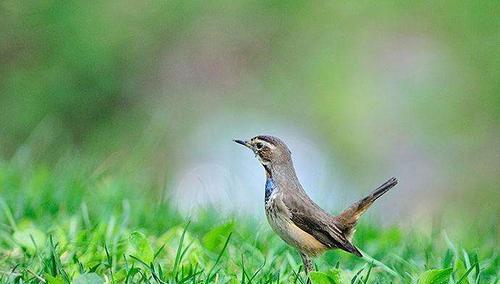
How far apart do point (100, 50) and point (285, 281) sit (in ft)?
27.0

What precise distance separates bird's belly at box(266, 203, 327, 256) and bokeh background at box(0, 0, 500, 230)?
6.26 metres

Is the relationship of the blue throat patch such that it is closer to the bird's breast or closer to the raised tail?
the bird's breast

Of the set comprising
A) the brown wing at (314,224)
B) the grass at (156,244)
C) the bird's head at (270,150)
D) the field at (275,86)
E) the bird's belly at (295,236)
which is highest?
the field at (275,86)

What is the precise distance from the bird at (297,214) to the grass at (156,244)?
149mm

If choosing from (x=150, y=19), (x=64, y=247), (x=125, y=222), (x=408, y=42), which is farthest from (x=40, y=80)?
(x=64, y=247)

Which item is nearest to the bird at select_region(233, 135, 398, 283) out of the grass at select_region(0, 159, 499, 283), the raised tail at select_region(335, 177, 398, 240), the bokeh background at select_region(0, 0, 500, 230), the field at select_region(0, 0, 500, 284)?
the raised tail at select_region(335, 177, 398, 240)

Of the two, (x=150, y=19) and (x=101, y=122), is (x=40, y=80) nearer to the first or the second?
(x=101, y=122)

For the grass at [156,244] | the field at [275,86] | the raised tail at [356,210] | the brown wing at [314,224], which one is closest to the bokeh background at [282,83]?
the field at [275,86]

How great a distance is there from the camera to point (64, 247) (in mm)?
5586

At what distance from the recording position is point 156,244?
20.2 feet

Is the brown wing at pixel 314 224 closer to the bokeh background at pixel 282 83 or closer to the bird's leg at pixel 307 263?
the bird's leg at pixel 307 263

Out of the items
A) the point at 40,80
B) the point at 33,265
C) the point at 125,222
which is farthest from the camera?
the point at 40,80

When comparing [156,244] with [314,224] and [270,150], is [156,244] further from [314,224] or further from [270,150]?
[314,224]

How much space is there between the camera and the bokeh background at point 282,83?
12734mm
